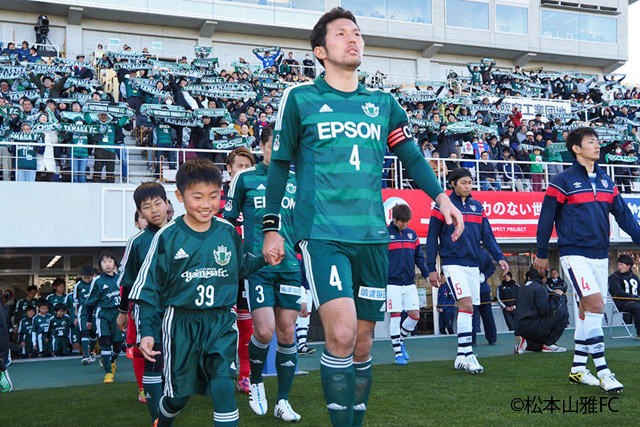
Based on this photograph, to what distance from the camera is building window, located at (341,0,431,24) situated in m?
35.1

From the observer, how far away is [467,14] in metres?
37.6

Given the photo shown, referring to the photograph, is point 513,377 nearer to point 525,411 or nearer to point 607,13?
point 525,411

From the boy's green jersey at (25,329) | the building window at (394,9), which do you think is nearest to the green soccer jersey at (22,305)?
the boy's green jersey at (25,329)

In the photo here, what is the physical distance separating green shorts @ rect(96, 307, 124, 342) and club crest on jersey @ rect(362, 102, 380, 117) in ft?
22.6

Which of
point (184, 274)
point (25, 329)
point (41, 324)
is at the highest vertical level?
point (184, 274)

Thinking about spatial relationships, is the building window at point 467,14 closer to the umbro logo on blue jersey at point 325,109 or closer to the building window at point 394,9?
the building window at point 394,9

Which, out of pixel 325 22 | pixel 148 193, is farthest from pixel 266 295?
pixel 325 22

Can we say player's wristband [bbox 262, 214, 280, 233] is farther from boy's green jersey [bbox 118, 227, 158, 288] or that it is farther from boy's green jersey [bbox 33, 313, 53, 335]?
boy's green jersey [bbox 33, 313, 53, 335]

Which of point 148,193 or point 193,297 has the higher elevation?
point 148,193

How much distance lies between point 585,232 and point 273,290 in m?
2.95

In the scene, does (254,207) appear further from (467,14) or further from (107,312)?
(467,14)

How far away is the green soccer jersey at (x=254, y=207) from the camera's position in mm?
6176

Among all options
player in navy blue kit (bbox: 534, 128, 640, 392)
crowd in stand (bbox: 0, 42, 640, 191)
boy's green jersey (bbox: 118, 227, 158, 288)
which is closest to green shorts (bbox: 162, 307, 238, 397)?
boy's green jersey (bbox: 118, 227, 158, 288)

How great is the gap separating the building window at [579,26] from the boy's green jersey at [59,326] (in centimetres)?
3211
